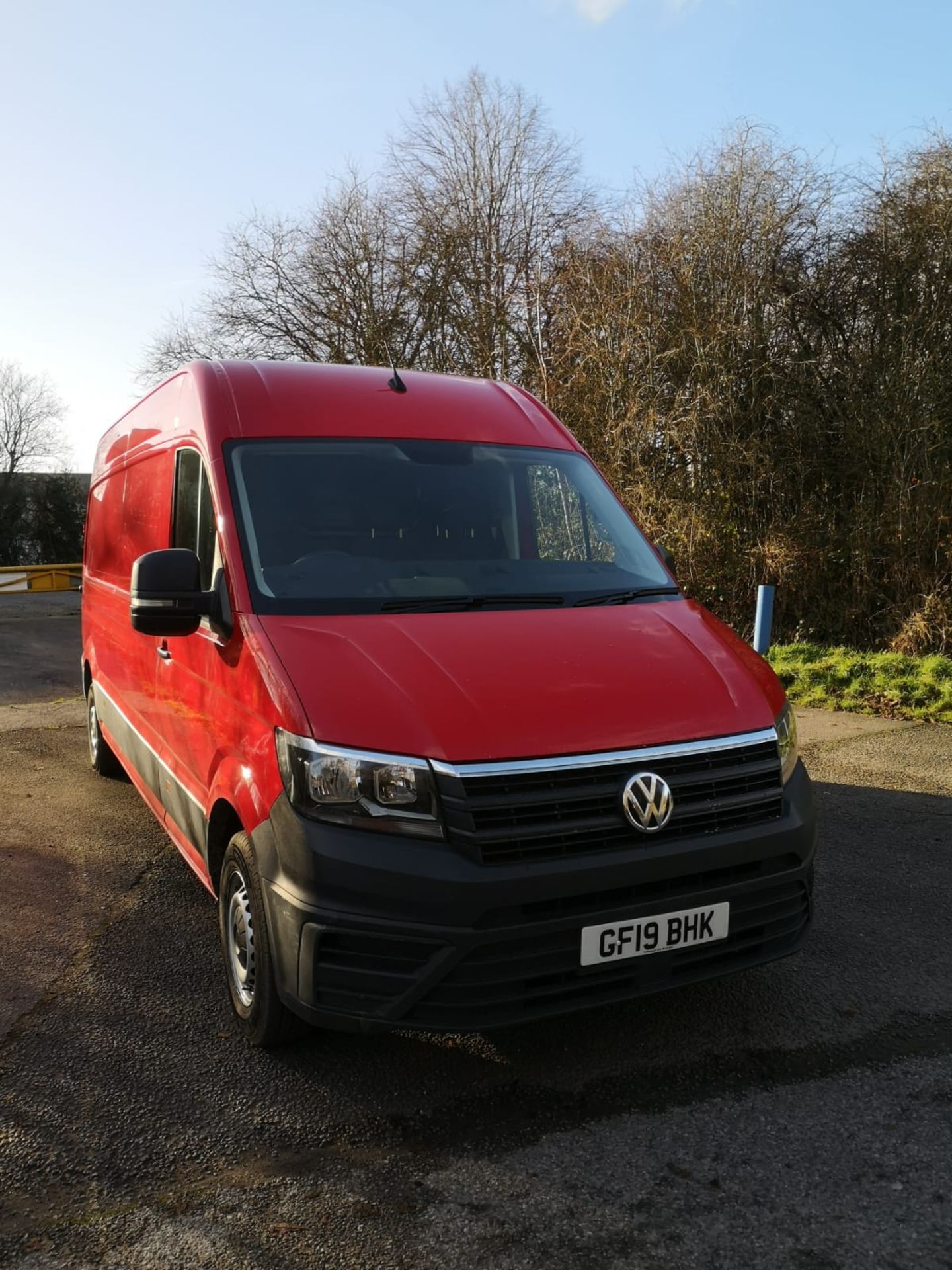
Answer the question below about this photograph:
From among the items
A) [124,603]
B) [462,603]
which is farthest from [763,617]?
[462,603]

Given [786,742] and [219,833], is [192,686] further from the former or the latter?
[786,742]

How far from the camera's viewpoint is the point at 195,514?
407cm

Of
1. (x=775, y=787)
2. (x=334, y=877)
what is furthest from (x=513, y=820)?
(x=775, y=787)

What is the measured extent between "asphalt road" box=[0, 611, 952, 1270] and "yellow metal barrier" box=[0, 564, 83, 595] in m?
22.9

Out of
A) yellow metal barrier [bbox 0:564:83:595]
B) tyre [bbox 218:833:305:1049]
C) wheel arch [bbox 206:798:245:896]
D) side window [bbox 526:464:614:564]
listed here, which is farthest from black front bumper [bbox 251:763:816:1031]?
yellow metal barrier [bbox 0:564:83:595]

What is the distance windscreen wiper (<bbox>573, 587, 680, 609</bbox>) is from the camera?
12.4 feet

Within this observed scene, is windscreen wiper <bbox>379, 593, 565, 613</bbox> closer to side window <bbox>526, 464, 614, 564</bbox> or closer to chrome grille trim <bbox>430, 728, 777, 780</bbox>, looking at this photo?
side window <bbox>526, 464, 614, 564</bbox>

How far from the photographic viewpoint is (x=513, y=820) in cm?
283

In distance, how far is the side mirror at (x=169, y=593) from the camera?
351 centimetres

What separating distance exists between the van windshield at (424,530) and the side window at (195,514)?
184mm

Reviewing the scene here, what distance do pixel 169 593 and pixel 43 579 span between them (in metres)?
24.1

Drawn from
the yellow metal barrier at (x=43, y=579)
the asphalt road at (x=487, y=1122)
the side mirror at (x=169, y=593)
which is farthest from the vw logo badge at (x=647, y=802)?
the yellow metal barrier at (x=43, y=579)

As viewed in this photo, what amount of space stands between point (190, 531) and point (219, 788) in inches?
47.3

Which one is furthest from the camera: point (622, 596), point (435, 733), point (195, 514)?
point (195, 514)
